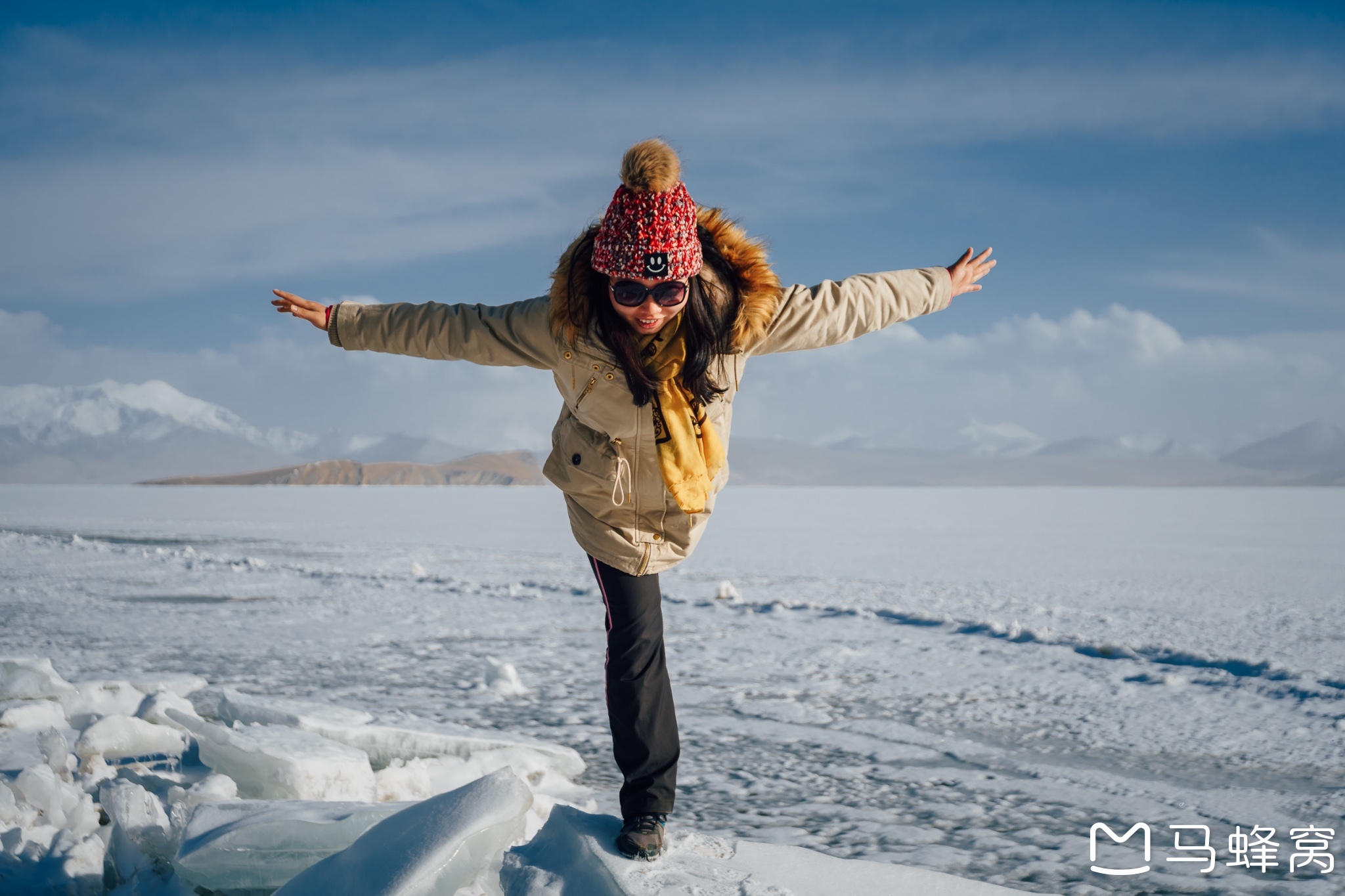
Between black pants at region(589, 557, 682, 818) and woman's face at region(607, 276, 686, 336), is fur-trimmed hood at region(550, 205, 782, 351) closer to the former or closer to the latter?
woman's face at region(607, 276, 686, 336)

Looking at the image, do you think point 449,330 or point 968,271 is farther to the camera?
point 968,271

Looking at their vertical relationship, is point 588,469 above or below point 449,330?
below

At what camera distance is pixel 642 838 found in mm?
2027

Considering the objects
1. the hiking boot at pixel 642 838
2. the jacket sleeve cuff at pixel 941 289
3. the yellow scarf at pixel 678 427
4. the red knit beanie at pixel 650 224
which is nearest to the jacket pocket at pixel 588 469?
the yellow scarf at pixel 678 427

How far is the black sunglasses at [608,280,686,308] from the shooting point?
6.74 ft

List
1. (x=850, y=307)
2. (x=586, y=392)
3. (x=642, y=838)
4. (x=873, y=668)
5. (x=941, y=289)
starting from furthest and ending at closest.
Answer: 1. (x=873, y=668)
2. (x=941, y=289)
3. (x=850, y=307)
4. (x=586, y=392)
5. (x=642, y=838)

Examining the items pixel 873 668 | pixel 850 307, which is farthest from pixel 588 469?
pixel 873 668

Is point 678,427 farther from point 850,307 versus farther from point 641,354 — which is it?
point 850,307

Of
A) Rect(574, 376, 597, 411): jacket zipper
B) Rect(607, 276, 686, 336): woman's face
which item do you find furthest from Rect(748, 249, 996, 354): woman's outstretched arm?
Rect(574, 376, 597, 411): jacket zipper

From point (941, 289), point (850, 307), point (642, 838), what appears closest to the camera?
point (642, 838)

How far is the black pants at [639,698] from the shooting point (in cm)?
214

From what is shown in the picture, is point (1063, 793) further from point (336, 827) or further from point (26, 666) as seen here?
point (26, 666)

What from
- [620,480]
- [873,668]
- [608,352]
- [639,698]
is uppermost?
[608,352]

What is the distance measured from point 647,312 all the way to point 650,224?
194 mm
